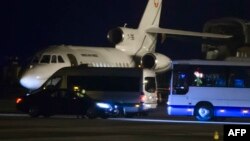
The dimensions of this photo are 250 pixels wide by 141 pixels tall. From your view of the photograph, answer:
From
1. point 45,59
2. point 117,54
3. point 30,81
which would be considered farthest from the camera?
point 117,54

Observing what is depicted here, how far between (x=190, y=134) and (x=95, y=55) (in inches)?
915

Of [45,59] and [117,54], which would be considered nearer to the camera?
[45,59]

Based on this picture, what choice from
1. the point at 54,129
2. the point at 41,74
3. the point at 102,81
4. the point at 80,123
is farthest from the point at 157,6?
the point at 54,129

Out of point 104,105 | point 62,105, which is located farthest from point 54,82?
point 104,105

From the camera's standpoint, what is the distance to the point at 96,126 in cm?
3050

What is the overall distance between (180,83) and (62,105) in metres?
5.72

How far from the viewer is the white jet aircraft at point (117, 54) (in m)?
46.6

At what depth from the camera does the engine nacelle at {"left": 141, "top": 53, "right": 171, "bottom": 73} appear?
52.2m

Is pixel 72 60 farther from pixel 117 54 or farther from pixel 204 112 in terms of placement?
pixel 204 112

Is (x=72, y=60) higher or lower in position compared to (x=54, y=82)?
higher

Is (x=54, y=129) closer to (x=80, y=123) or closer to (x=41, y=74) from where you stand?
(x=80, y=123)

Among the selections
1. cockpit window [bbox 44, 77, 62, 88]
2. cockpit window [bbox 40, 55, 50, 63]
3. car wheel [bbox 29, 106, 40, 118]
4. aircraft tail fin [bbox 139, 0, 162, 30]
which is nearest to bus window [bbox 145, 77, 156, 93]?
cockpit window [bbox 44, 77, 62, 88]

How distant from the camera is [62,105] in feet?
122

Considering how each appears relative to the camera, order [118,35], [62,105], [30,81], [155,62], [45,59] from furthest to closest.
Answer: [118,35], [155,62], [45,59], [30,81], [62,105]
